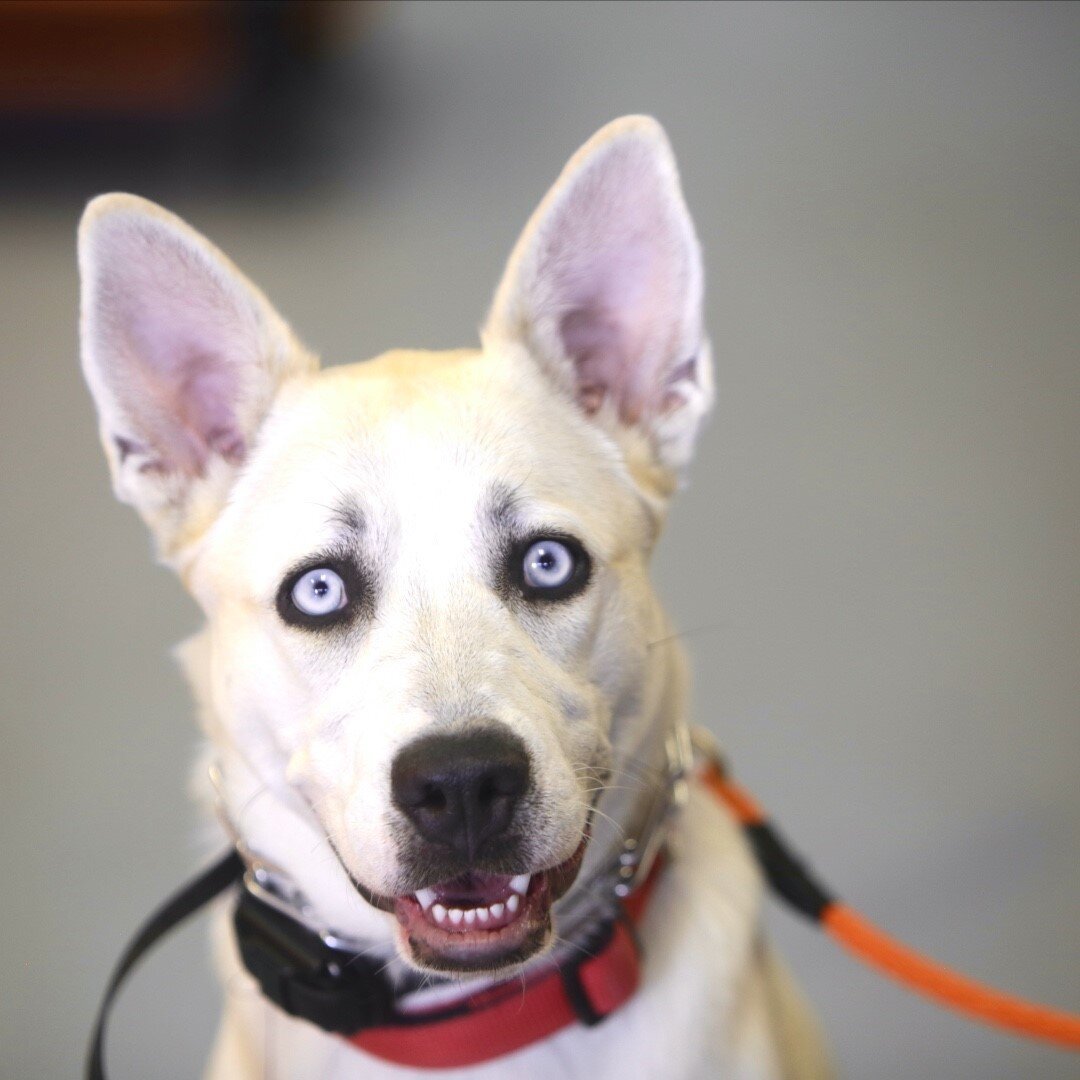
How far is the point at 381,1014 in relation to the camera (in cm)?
132

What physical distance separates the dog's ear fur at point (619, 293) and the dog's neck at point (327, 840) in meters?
0.31

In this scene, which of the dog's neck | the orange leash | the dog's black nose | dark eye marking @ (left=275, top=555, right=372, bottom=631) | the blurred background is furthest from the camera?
the blurred background

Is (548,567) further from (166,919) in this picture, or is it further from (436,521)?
(166,919)

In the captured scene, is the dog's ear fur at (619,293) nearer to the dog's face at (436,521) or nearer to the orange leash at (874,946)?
the dog's face at (436,521)

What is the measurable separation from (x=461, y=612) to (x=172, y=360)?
1.76 feet

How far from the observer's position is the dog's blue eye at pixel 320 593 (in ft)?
4.11

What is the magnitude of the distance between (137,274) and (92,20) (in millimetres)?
1503

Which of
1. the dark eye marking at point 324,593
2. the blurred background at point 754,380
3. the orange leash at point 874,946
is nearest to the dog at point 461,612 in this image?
the dark eye marking at point 324,593

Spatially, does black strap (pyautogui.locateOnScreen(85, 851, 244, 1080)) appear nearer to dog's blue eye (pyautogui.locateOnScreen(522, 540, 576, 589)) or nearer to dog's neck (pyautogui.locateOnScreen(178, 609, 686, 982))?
dog's neck (pyautogui.locateOnScreen(178, 609, 686, 982))

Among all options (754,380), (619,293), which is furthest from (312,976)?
(754,380)

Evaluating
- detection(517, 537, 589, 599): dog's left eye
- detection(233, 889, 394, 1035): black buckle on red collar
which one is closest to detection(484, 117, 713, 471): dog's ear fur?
detection(517, 537, 589, 599): dog's left eye

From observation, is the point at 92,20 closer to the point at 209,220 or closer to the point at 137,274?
the point at 209,220

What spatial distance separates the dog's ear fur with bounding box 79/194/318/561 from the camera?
1.26 metres

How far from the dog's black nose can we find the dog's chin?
6cm
